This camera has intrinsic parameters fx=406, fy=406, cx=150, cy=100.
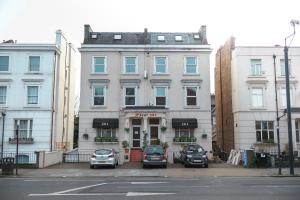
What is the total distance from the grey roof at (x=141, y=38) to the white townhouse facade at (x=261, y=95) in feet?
12.7

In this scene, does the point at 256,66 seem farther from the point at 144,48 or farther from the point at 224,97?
the point at 144,48

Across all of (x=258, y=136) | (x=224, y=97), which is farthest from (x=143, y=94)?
(x=258, y=136)

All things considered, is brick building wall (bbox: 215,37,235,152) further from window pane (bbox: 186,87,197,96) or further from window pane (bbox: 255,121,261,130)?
window pane (bbox: 186,87,197,96)

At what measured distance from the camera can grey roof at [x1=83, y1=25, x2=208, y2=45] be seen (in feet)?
124

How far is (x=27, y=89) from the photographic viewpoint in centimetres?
3562

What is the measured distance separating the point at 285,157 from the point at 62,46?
22.4m

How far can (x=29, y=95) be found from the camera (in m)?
35.6

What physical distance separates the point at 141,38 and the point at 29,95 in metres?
11.6

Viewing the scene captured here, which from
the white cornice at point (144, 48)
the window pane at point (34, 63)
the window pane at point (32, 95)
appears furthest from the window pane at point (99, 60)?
the window pane at point (32, 95)

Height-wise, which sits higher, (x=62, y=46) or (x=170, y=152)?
(x=62, y=46)

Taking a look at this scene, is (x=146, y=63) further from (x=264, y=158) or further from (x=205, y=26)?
(x=264, y=158)

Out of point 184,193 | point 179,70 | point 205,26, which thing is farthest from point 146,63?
point 184,193

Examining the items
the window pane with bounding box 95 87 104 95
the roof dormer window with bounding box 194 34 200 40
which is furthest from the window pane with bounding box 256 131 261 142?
the window pane with bounding box 95 87 104 95

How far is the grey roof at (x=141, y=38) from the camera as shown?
124 feet
